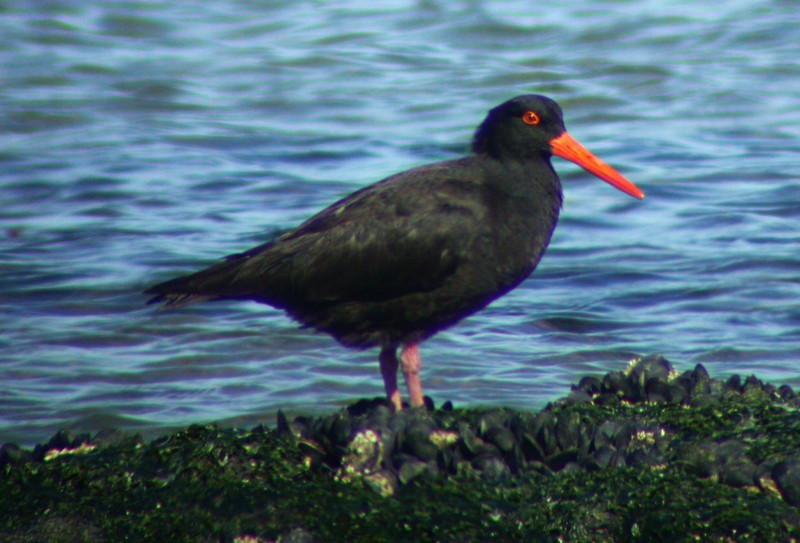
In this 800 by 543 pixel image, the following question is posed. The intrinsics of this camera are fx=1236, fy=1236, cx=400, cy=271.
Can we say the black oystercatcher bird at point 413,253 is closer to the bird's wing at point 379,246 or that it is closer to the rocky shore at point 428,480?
the bird's wing at point 379,246

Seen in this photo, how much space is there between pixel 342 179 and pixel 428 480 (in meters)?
6.53

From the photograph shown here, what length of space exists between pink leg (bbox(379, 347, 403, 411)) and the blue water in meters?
0.97

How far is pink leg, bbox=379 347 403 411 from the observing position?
A: 577 centimetres

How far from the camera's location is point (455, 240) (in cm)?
561

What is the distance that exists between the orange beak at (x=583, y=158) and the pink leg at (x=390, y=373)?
4.28ft

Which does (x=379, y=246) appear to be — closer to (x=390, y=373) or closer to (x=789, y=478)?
(x=390, y=373)

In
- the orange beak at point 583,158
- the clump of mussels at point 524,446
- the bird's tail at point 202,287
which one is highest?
the orange beak at point 583,158

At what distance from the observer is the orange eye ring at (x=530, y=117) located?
6.10 meters

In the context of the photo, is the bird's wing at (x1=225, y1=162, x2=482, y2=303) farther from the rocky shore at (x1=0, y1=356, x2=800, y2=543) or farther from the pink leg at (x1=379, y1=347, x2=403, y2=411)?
the rocky shore at (x1=0, y1=356, x2=800, y2=543)

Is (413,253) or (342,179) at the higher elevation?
(413,253)

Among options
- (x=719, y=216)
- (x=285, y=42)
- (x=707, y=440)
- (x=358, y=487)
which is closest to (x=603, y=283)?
(x=719, y=216)

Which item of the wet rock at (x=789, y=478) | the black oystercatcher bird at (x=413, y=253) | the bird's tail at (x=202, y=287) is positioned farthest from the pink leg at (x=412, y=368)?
the wet rock at (x=789, y=478)

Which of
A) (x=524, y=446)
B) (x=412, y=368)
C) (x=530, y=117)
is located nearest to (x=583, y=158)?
(x=530, y=117)

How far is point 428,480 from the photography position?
4281 millimetres
